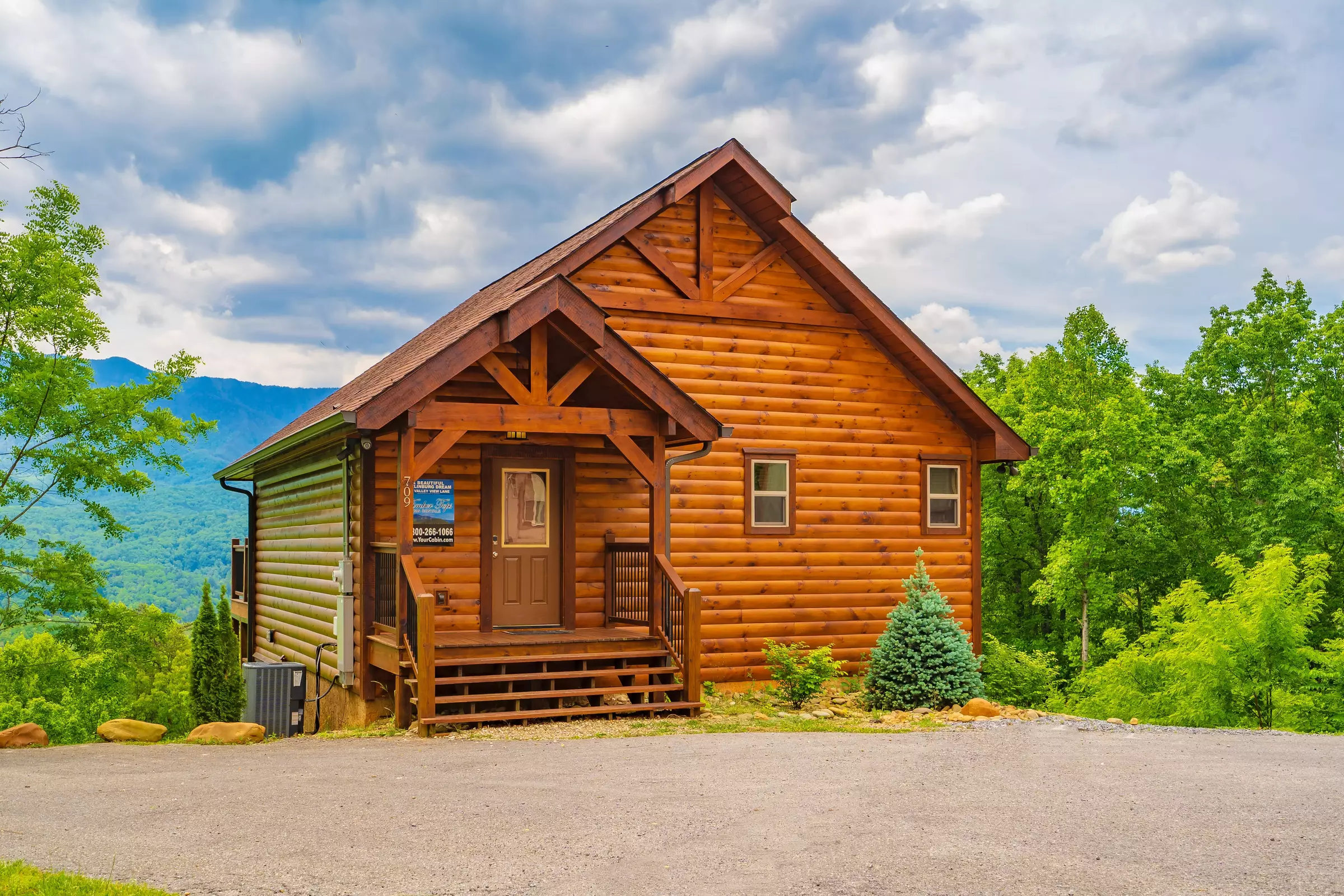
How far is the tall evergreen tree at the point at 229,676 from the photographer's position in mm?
19859

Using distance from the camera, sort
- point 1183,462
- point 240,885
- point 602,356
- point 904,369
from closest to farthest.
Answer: point 240,885
point 602,356
point 904,369
point 1183,462

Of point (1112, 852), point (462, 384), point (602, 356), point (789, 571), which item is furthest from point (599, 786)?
point (789, 571)

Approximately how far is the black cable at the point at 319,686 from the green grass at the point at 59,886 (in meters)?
7.25

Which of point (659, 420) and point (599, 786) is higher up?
point (659, 420)

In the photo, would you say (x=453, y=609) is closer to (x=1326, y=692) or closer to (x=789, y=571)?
(x=789, y=571)

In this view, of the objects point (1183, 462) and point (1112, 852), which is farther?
point (1183, 462)

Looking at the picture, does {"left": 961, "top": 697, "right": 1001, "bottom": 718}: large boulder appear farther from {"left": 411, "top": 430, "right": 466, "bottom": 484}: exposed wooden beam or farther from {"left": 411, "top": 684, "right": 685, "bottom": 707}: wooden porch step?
{"left": 411, "top": 430, "right": 466, "bottom": 484}: exposed wooden beam

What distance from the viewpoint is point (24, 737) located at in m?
11.0

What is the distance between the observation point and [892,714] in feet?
43.2

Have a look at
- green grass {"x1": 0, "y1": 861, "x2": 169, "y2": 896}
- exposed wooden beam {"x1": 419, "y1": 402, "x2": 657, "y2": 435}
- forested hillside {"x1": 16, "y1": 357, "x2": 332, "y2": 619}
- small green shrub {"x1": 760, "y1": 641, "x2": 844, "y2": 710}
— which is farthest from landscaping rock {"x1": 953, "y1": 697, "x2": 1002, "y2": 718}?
forested hillside {"x1": 16, "y1": 357, "x2": 332, "y2": 619}

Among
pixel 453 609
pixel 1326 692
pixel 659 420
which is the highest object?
pixel 659 420

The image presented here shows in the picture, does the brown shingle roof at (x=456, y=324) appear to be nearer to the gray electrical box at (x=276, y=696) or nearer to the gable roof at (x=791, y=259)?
the gable roof at (x=791, y=259)

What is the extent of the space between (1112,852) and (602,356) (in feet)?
24.6

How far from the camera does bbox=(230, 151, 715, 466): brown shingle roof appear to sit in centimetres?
1226
